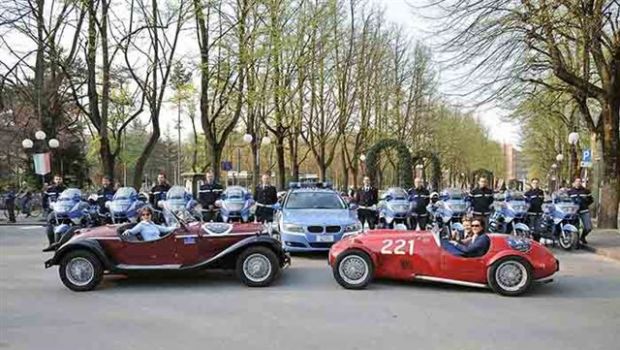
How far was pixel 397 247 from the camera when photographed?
9.52 metres

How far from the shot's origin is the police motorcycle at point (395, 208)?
50.6ft

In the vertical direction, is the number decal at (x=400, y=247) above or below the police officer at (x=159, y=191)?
below

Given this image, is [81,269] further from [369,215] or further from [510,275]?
[369,215]

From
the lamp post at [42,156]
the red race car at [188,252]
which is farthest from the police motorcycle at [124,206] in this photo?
the lamp post at [42,156]

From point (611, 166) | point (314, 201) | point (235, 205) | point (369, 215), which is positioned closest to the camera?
point (314, 201)

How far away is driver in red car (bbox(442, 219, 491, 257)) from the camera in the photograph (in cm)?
916

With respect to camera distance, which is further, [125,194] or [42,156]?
[42,156]

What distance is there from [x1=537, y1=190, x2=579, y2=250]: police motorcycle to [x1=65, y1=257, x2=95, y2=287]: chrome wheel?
10.5 m

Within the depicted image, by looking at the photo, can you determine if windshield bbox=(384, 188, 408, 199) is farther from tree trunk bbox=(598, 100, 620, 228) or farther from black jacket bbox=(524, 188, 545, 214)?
tree trunk bbox=(598, 100, 620, 228)

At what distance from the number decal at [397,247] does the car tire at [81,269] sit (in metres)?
4.24

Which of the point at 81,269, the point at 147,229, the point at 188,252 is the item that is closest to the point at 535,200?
the point at 188,252

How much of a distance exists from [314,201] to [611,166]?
10.1 meters

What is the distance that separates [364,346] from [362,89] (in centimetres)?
3447

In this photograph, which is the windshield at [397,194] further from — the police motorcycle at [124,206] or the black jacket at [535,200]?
the police motorcycle at [124,206]
